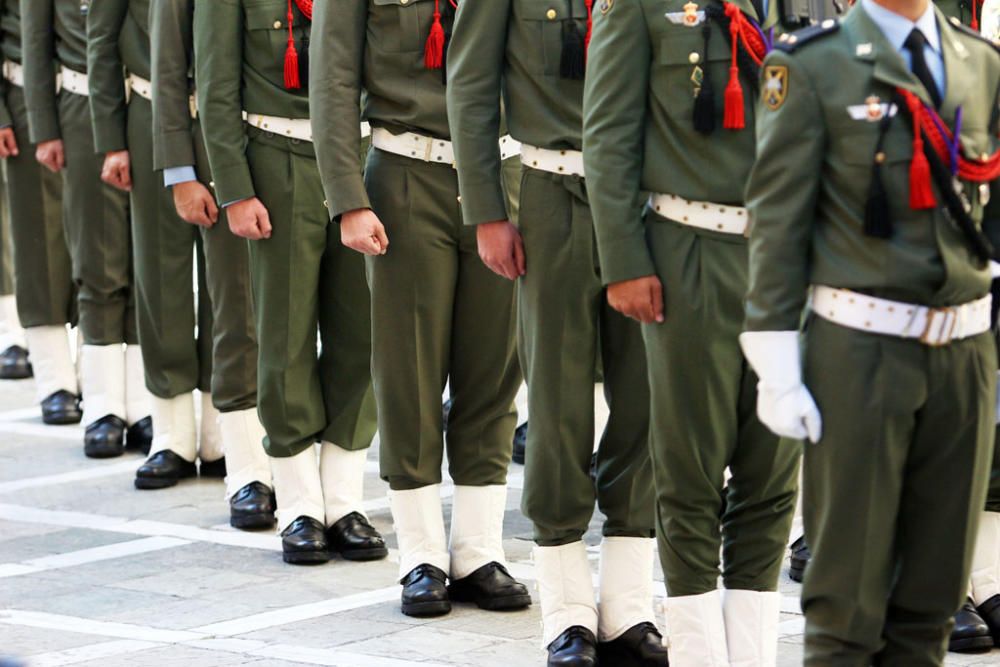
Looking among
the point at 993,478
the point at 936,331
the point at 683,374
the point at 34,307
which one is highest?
the point at 936,331

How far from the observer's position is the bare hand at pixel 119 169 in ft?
25.0

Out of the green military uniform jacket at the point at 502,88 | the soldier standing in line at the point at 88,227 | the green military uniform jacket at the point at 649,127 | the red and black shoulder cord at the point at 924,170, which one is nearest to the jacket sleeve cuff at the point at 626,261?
the green military uniform jacket at the point at 649,127

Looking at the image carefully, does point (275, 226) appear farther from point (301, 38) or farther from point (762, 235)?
point (762, 235)

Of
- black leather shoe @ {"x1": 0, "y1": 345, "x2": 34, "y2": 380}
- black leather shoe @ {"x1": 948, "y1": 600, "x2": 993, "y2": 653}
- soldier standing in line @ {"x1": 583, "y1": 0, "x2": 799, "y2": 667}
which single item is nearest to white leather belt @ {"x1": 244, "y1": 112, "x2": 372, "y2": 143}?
soldier standing in line @ {"x1": 583, "y1": 0, "x2": 799, "y2": 667}

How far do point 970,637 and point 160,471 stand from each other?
3.60 metres

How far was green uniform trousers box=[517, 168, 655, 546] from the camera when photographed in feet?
16.3

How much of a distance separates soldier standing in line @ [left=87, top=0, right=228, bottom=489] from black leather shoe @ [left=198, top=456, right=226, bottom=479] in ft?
0.63

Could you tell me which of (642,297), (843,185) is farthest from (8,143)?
(843,185)

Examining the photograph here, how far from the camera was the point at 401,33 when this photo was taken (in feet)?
18.7

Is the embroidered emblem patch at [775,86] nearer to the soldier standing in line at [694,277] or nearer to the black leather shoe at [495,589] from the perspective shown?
the soldier standing in line at [694,277]

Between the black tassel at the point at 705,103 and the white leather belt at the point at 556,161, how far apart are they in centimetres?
58

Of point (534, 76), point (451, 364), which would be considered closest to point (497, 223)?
point (534, 76)

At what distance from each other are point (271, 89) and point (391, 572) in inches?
66.3

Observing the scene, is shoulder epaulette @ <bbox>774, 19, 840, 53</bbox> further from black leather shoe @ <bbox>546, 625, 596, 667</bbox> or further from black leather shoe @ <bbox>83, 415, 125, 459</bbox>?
black leather shoe @ <bbox>83, 415, 125, 459</bbox>
